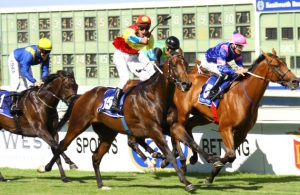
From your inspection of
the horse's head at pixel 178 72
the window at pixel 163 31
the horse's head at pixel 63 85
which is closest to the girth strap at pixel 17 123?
the horse's head at pixel 63 85

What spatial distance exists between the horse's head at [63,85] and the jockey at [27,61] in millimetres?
176

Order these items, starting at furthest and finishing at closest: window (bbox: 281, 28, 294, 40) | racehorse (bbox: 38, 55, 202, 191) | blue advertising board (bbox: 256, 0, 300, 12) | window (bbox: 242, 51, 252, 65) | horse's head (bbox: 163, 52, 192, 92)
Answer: window (bbox: 242, 51, 252, 65)
window (bbox: 281, 28, 294, 40)
blue advertising board (bbox: 256, 0, 300, 12)
racehorse (bbox: 38, 55, 202, 191)
horse's head (bbox: 163, 52, 192, 92)

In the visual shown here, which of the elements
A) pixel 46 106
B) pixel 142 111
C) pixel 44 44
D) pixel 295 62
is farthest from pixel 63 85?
pixel 295 62

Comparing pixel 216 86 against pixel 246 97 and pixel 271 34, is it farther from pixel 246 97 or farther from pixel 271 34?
pixel 271 34

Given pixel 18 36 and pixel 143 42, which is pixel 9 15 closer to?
pixel 18 36

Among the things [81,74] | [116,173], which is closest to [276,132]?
[116,173]

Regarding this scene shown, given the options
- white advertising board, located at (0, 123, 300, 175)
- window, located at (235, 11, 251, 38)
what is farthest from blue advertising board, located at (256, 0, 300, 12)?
window, located at (235, 11, 251, 38)

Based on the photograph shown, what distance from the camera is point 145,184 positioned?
11133 mm

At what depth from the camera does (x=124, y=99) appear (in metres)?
10.4

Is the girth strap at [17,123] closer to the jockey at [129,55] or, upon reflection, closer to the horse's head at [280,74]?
the jockey at [129,55]

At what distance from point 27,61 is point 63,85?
872 mm

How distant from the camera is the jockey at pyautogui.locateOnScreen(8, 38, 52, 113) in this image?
477 inches

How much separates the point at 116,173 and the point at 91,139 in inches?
35.1

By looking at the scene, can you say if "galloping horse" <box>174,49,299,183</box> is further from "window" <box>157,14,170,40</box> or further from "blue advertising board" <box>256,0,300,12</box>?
"window" <box>157,14,170,40</box>
